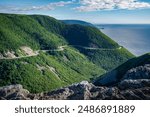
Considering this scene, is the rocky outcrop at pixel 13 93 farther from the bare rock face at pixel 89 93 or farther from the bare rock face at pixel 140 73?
the bare rock face at pixel 140 73

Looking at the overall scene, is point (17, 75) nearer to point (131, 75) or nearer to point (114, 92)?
point (131, 75)

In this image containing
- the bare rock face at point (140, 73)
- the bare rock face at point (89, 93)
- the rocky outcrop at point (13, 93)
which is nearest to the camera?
the bare rock face at point (89, 93)

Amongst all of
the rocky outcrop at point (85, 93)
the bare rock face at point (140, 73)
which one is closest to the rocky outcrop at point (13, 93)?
the rocky outcrop at point (85, 93)

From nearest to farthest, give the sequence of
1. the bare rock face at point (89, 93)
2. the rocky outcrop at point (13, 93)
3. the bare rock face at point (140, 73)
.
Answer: the bare rock face at point (89, 93), the rocky outcrop at point (13, 93), the bare rock face at point (140, 73)

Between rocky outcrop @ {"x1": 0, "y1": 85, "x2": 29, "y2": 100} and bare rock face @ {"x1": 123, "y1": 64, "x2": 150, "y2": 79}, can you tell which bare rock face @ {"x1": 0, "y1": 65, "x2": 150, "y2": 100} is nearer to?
rocky outcrop @ {"x1": 0, "y1": 85, "x2": 29, "y2": 100}

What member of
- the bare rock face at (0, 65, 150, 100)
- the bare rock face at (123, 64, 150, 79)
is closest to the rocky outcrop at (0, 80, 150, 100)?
the bare rock face at (0, 65, 150, 100)

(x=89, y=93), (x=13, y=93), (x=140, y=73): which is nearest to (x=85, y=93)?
(x=89, y=93)

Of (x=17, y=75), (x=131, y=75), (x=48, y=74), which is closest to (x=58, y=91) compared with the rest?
(x=131, y=75)

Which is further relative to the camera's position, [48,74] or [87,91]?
[48,74]

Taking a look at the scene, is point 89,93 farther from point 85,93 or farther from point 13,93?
point 13,93

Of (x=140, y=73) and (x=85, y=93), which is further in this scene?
(x=140, y=73)

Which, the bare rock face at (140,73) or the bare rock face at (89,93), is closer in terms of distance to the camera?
the bare rock face at (89,93)
